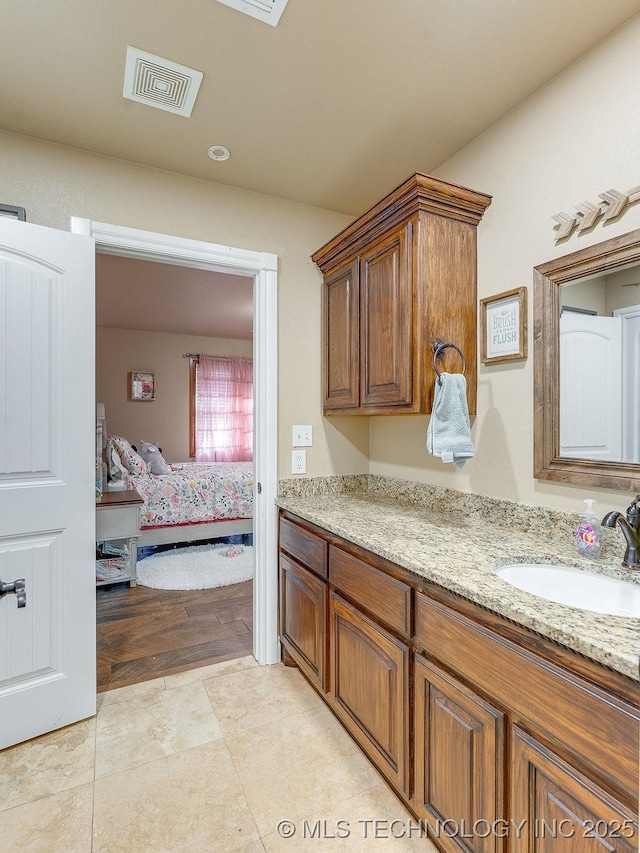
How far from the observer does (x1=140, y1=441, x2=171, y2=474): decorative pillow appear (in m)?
4.85

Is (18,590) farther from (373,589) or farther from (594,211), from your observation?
(594,211)

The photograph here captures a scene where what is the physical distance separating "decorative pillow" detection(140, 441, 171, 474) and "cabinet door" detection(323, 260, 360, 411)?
9.71 ft

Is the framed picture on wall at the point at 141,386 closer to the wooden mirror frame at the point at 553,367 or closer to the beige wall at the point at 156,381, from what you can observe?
the beige wall at the point at 156,381

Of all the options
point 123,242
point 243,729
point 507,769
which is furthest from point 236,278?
point 507,769

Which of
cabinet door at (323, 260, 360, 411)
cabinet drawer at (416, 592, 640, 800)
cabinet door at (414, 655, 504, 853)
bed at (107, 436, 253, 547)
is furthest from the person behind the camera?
bed at (107, 436, 253, 547)

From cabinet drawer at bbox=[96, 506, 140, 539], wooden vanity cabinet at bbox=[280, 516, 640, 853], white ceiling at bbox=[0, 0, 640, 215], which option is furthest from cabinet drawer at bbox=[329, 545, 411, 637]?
cabinet drawer at bbox=[96, 506, 140, 539]

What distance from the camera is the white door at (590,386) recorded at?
1.43m

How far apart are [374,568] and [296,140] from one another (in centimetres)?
180

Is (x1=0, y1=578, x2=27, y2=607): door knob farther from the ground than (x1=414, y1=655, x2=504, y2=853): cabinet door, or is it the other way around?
(x1=0, y1=578, x2=27, y2=607): door knob

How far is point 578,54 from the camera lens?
4.96 ft

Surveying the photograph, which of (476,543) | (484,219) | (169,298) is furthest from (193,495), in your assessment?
(484,219)

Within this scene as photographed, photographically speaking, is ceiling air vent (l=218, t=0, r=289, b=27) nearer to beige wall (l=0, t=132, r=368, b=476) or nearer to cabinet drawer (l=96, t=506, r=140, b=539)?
beige wall (l=0, t=132, r=368, b=476)

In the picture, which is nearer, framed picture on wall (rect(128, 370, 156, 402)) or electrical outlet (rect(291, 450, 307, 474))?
electrical outlet (rect(291, 450, 307, 474))

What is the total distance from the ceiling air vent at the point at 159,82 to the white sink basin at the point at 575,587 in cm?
196
